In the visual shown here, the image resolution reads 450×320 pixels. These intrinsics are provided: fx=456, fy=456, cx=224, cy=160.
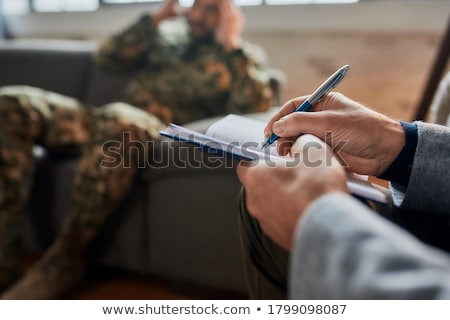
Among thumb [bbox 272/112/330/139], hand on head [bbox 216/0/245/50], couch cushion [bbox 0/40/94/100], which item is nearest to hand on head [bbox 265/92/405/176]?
thumb [bbox 272/112/330/139]

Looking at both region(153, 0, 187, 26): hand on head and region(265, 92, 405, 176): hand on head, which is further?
region(153, 0, 187, 26): hand on head

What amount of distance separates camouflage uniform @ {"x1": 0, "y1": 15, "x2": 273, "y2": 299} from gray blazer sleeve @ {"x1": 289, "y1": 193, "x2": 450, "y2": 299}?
0.81 metres

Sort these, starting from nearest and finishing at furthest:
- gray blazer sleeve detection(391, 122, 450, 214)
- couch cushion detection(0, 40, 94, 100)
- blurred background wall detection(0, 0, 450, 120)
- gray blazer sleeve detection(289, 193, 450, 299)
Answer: gray blazer sleeve detection(289, 193, 450, 299), gray blazer sleeve detection(391, 122, 450, 214), blurred background wall detection(0, 0, 450, 120), couch cushion detection(0, 40, 94, 100)

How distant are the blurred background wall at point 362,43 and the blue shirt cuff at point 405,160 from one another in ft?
3.04

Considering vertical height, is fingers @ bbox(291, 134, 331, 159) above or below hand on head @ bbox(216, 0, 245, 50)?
below

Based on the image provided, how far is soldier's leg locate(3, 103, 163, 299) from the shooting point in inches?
41.3

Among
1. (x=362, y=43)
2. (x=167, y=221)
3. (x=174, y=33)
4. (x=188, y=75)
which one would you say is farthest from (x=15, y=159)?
(x=362, y=43)

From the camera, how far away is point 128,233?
3.70 ft

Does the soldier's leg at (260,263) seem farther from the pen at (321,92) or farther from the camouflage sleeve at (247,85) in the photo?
the camouflage sleeve at (247,85)

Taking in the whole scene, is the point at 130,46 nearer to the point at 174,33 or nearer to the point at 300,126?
the point at 174,33

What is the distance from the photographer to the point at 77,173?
109cm

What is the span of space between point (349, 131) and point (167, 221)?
2.10 ft

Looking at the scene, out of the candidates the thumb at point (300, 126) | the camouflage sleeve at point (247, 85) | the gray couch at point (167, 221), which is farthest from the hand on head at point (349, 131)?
the camouflage sleeve at point (247, 85)

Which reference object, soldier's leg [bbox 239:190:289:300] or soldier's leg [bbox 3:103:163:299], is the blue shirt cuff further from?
soldier's leg [bbox 3:103:163:299]
